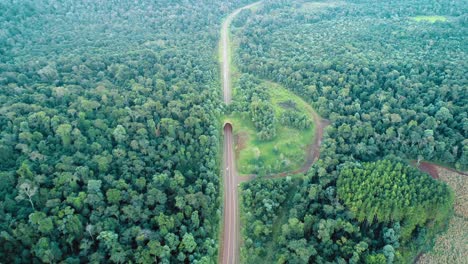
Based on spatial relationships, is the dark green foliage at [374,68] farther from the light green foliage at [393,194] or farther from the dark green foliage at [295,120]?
the light green foliage at [393,194]

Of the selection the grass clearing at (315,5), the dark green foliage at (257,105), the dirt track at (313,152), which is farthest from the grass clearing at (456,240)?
the grass clearing at (315,5)

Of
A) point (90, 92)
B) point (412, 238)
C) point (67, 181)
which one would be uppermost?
point (90, 92)

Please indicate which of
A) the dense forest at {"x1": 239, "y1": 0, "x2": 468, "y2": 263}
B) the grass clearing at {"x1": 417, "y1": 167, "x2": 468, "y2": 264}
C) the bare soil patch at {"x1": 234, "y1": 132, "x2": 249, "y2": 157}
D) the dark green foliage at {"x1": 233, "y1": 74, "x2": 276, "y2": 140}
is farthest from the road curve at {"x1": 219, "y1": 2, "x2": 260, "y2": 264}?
the grass clearing at {"x1": 417, "y1": 167, "x2": 468, "y2": 264}

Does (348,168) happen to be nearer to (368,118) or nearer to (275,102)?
(368,118)

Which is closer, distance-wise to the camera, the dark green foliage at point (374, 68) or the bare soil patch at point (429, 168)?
the bare soil patch at point (429, 168)

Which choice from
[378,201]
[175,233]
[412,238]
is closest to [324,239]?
[378,201]

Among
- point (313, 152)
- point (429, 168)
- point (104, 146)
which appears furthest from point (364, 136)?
point (104, 146)
